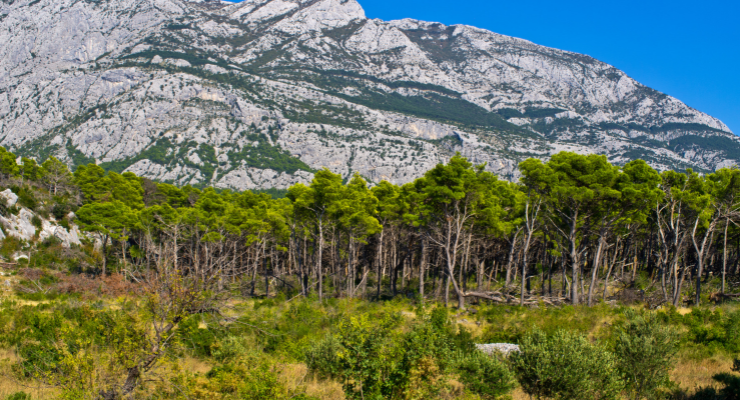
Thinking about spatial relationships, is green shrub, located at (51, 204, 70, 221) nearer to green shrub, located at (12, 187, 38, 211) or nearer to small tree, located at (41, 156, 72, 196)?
green shrub, located at (12, 187, 38, 211)

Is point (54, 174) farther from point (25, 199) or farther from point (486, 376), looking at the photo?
point (486, 376)

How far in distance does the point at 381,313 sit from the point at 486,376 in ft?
9.00

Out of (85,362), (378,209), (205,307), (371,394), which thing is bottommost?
(371,394)

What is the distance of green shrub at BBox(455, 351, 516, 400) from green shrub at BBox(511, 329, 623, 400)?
1.24ft

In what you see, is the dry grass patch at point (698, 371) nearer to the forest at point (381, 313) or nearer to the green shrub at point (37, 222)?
the forest at point (381, 313)

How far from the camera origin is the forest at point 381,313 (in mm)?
7668

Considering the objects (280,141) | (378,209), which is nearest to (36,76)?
(280,141)

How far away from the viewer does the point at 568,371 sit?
8.00m

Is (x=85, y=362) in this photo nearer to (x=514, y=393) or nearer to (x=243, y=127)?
(x=514, y=393)

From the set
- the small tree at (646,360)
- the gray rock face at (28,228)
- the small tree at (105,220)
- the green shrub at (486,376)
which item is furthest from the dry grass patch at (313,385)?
the gray rock face at (28,228)

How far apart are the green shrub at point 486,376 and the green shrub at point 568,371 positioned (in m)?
0.38

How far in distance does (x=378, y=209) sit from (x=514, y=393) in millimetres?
22916

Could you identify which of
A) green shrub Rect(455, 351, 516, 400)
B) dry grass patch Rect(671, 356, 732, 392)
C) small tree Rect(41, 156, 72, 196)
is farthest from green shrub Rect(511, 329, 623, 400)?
small tree Rect(41, 156, 72, 196)

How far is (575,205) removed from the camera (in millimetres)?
21594
